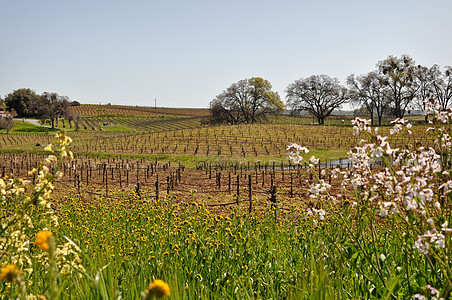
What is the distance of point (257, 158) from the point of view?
3206cm

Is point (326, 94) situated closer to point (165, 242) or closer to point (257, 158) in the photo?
point (257, 158)

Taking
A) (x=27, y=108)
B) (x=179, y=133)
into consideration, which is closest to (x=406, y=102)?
(x=179, y=133)

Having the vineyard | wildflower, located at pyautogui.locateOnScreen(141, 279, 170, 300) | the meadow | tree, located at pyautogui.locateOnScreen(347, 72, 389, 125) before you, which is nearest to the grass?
the meadow

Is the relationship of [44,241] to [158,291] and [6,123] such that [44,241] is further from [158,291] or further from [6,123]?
[6,123]

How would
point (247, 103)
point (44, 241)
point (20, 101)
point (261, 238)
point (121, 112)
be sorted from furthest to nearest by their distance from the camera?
point (121, 112), point (20, 101), point (247, 103), point (261, 238), point (44, 241)

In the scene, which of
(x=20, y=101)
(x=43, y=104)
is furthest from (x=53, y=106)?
(x=20, y=101)

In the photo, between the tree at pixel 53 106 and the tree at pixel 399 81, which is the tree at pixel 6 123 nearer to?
the tree at pixel 53 106

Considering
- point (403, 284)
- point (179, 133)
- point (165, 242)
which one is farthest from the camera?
point (179, 133)

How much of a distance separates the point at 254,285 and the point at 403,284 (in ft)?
4.83

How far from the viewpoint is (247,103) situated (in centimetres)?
7200

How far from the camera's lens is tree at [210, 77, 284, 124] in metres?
70.9

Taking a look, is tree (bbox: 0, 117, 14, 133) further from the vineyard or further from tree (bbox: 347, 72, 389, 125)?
tree (bbox: 347, 72, 389, 125)

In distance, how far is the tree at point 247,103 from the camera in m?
70.9

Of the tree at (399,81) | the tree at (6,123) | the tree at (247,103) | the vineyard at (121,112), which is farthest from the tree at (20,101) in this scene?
the tree at (399,81)
